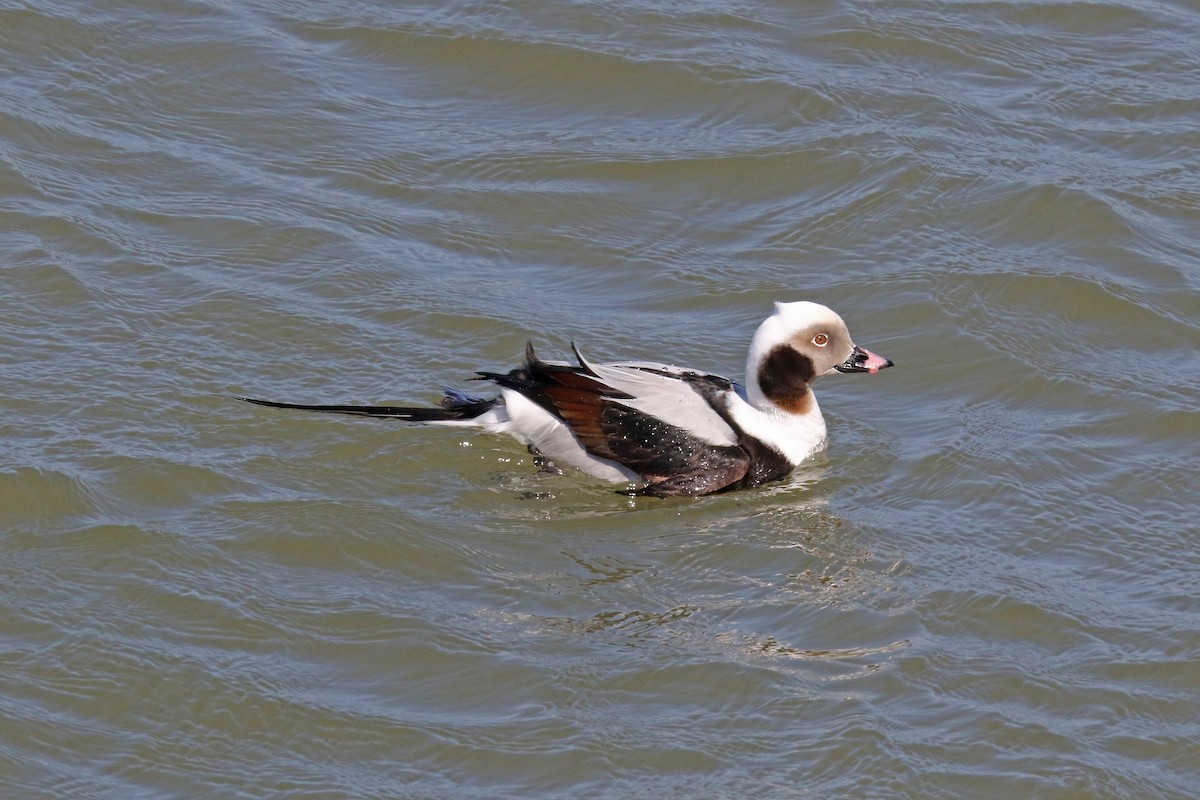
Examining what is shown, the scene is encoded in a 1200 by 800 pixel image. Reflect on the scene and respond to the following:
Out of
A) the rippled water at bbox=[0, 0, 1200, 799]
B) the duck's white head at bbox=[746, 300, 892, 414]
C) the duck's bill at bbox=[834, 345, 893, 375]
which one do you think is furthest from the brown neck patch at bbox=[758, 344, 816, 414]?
the rippled water at bbox=[0, 0, 1200, 799]

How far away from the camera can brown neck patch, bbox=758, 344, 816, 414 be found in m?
8.94

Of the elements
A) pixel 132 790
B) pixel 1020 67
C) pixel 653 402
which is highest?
pixel 1020 67

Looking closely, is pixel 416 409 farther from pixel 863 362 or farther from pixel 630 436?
pixel 863 362

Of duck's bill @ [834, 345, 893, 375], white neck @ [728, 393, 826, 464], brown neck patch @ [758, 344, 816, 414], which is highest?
duck's bill @ [834, 345, 893, 375]

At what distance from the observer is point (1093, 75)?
1202 cm

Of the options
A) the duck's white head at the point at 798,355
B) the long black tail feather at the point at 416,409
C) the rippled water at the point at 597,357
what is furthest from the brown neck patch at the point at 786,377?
the long black tail feather at the point at 416,409

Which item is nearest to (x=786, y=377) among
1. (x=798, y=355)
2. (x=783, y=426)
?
(x=798, y=355)

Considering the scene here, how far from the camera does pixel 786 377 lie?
29.3ft

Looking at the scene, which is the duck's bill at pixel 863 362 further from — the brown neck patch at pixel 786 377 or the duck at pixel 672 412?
the brown neck patch at pixel 786 377

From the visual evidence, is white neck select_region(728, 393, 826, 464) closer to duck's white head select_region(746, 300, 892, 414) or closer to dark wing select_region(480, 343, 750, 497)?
duck's white head select_region(746, 300, 892, 414)

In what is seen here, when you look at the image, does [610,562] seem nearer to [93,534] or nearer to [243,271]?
[93,534]

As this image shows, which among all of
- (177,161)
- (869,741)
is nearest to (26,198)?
(177,161)

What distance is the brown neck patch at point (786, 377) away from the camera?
29.3 feet

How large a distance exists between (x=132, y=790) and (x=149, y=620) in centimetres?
107
